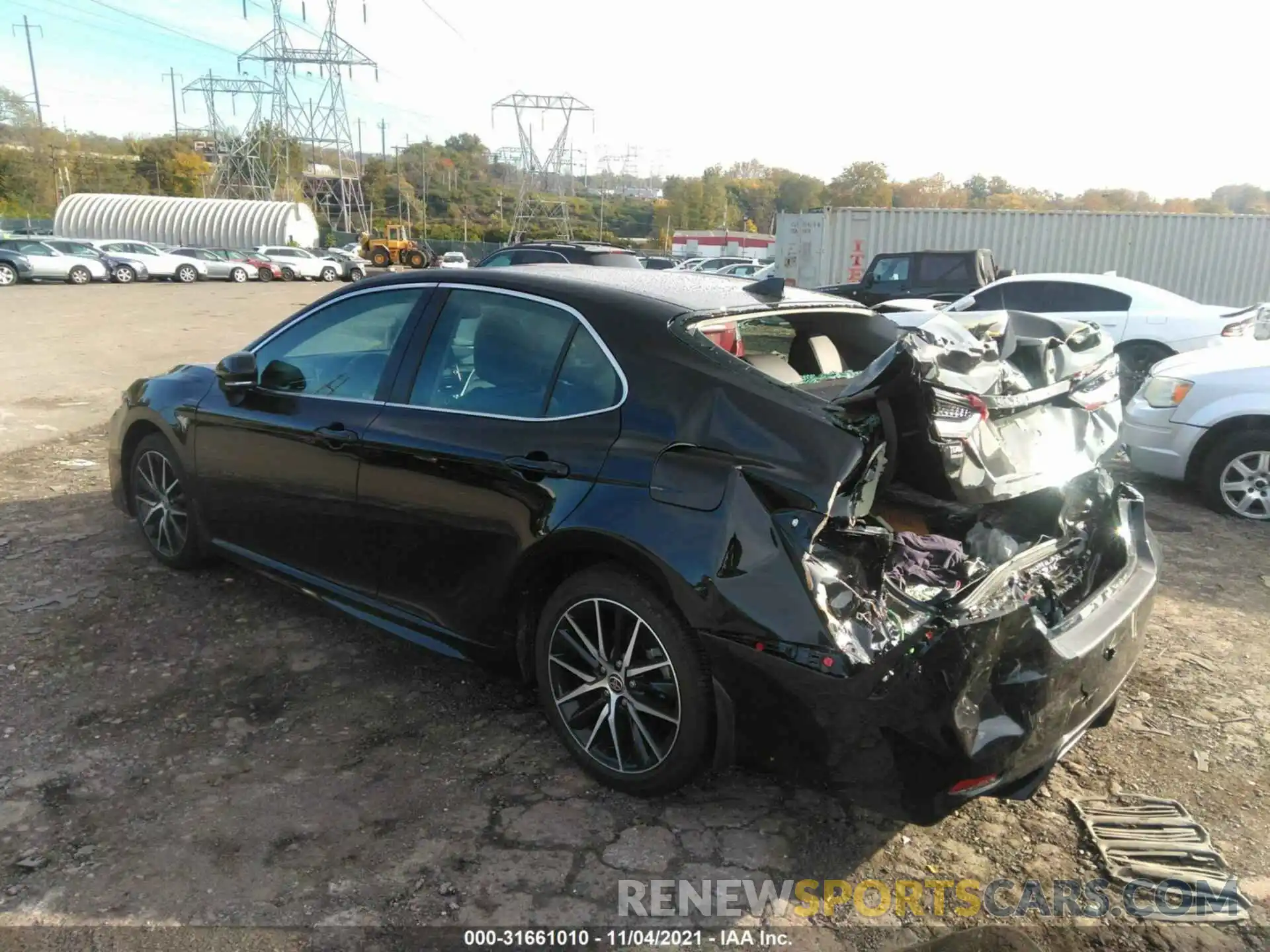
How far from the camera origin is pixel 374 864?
266 cm

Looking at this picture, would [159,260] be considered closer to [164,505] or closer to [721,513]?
[164,505]

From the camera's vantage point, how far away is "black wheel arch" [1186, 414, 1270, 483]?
6.11 meters

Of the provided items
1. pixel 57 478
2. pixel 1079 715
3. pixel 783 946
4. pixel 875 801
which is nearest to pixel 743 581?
pixel 875 801

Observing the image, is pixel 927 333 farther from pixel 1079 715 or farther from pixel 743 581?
pixel 1079 715

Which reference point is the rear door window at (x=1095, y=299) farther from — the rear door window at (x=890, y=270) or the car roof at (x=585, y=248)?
the car roof at (x=585, y=248)

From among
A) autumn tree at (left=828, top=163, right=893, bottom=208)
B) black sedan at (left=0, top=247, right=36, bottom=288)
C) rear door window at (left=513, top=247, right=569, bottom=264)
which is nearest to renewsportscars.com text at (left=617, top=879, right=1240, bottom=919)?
rear door window at (left=513, top=247, right=569, bottom=264)

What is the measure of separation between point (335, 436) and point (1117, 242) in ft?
66.3

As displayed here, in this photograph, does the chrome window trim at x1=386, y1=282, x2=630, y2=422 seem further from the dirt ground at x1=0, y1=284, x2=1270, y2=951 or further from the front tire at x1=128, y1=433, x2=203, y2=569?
the front tire at x1=128, y1=433, x2=203, y2=569

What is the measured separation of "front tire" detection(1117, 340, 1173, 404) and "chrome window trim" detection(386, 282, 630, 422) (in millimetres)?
9103

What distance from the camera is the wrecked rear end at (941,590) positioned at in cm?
239

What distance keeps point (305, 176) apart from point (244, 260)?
186 feet

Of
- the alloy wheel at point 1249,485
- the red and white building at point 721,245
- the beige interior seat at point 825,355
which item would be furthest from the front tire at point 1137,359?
the red and white building at point 721,245

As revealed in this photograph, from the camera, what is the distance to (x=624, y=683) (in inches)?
115

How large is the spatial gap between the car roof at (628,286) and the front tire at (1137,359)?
314 inches
